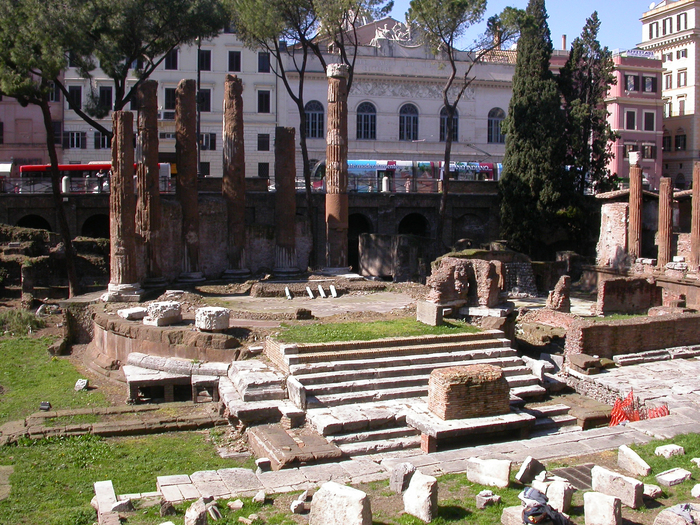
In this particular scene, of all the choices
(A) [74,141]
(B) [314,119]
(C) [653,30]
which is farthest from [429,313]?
(C) [653,30]

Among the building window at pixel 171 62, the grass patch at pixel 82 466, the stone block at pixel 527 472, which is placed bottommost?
the grass patch at pixel 82 466

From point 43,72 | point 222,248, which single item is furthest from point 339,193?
point 43,72

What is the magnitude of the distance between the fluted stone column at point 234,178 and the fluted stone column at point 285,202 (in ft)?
3.80

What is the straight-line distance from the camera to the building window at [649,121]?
46688 millimetres

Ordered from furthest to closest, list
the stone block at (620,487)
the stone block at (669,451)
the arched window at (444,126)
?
the arched window at (444,126), the stone block at (669,451), the stone block at (620,487)

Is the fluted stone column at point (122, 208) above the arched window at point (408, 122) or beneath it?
beneath

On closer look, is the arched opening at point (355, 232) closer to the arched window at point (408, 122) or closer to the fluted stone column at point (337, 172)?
the arched window at point (408, 122)

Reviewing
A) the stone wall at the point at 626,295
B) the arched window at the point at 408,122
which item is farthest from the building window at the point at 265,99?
the stone wall at the point at 626,295

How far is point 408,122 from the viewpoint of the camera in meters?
41.4

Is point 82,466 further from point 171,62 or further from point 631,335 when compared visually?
point 171,62

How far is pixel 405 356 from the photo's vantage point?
1296 centimetres

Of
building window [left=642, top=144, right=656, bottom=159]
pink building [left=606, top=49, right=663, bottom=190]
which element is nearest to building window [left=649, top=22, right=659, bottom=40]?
pink building [left=606, top=49, right=663, bottom=190]

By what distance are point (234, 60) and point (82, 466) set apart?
33104 millimetres

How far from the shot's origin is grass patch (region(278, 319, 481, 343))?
13.5 meters
